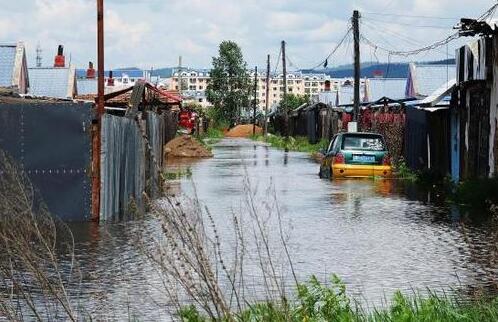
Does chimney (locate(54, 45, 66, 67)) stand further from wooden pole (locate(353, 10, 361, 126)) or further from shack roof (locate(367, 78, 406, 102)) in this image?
wooden pole (locate(353, 10, 361, 126))

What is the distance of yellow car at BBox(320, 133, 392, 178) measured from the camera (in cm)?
3034

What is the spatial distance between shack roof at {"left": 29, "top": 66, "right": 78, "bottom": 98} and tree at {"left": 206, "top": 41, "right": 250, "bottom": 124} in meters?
70.1

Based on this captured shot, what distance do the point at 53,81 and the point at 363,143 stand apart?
31.7 m

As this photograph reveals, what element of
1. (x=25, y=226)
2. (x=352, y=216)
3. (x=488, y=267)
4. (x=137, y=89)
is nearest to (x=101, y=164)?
(x=352, y=216)

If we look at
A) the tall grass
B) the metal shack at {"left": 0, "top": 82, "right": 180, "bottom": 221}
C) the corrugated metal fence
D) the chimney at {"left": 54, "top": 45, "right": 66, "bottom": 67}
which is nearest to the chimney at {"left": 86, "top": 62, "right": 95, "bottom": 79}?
the chimney at {"left": 54, "top": 45, "right": 66, "bottom": 67}

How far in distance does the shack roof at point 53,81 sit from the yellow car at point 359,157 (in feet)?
93.2

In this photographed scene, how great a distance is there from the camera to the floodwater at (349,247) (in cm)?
1045

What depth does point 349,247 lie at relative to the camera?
47.0ft

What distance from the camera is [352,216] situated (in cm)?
1889

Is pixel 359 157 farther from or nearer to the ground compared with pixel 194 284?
nearer to the ground

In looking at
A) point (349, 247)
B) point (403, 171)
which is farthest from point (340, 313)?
point (403, 171)

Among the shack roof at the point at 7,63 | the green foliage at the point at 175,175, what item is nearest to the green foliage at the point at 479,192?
the green foliage at the point at 175,175

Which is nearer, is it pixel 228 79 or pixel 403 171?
pixel 403 171

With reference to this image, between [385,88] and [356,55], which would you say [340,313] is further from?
[385,88]
